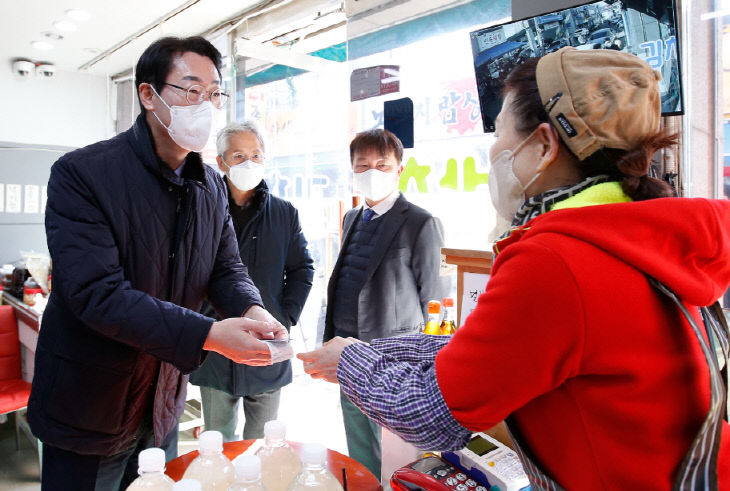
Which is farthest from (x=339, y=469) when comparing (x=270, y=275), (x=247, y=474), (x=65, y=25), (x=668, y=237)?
(x=65, y=25)

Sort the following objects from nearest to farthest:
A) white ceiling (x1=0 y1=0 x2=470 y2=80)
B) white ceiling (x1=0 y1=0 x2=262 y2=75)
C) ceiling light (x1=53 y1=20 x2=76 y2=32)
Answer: white ceiling (x1=0 y1=0 x2=470 y2=80) < white ceiling (x1=0 y1=0 x2=262 y2=75) < ceiling light (x1=53 y1=20 x2=76 y2=32)

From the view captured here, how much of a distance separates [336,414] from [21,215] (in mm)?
4030

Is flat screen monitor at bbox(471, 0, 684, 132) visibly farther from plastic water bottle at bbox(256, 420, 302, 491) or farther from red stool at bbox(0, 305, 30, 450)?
red stool at bbox(0, 305, 30, 450)

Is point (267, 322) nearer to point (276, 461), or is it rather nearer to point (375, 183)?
point (276, 461)

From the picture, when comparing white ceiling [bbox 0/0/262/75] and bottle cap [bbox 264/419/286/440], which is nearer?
bottle cap [bbox 264/419/286/440]

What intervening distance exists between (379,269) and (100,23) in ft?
13.5

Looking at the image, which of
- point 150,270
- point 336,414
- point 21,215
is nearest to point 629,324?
point 150,270

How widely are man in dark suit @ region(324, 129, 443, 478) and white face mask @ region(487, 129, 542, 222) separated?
1346mm

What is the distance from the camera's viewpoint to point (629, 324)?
0.73 m

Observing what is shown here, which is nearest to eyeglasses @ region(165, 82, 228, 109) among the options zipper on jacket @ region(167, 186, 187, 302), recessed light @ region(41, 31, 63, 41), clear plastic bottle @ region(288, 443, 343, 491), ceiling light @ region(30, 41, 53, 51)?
zipper on jacket @ region(167, 186, 187, 302)

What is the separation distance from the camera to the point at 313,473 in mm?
1059

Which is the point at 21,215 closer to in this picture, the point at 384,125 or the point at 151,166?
the point at 384,125

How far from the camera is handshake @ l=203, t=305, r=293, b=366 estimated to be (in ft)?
4.40

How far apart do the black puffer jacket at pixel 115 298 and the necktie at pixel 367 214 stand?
116 cm
